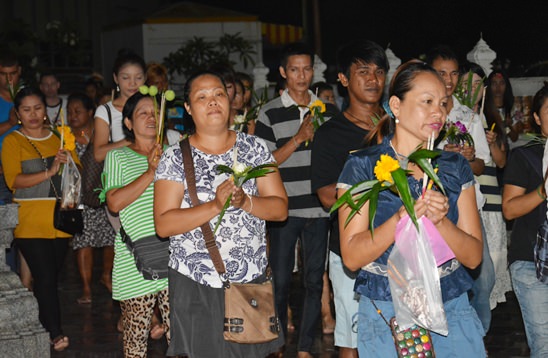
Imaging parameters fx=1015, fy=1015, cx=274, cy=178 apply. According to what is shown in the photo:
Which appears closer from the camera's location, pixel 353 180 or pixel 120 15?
pixel 353 180

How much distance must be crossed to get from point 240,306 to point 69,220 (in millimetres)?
3411

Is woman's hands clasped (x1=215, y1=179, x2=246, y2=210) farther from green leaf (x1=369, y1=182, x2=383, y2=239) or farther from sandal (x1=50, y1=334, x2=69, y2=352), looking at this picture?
sandal (x1=50, y1=334, x2=69, y2=352)

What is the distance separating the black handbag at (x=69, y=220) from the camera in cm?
821

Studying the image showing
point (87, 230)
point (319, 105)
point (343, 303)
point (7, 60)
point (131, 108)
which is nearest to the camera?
point (343, 303)

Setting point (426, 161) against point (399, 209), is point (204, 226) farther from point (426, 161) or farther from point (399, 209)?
point (426, 161)

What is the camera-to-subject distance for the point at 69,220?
8.23m

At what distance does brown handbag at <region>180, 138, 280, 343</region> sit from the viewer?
17.0 feet

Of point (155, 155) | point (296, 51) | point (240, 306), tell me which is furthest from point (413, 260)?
point (296, 51)

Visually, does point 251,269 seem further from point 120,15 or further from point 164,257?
point 120,15

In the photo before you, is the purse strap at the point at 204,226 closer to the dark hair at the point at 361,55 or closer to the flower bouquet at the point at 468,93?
the dark hair at the point at 361,55

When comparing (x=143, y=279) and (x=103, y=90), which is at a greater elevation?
(x=103, y=90)

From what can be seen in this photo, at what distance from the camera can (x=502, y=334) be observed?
8.70m

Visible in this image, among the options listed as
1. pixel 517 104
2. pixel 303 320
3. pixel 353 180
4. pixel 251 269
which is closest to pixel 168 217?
pixel 251 269

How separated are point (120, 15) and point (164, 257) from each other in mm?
32550
